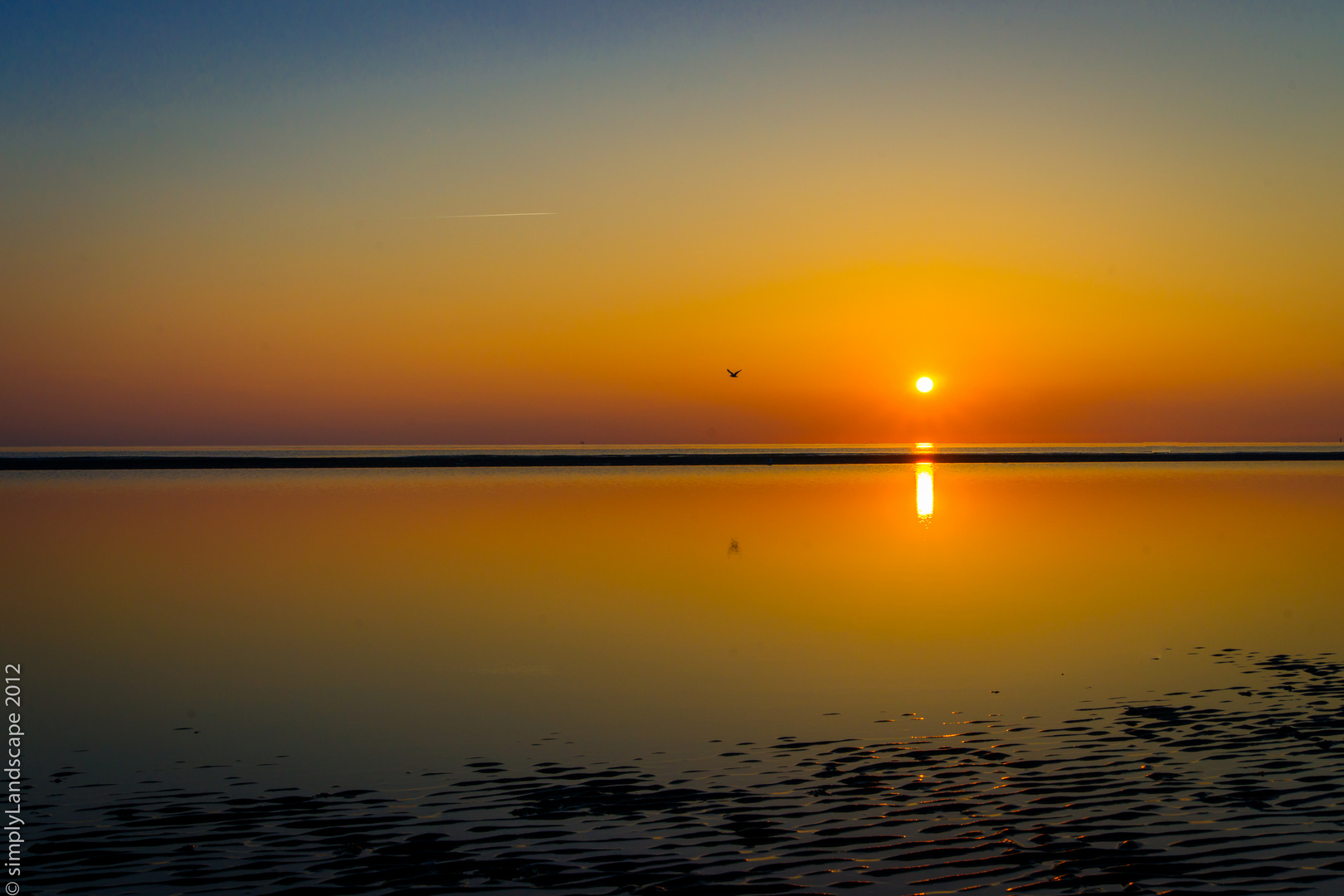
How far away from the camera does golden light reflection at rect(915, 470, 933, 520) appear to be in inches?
2261

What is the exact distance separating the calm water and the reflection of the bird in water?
49.8 ft

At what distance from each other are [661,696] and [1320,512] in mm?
50029

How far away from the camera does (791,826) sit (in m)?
11.6

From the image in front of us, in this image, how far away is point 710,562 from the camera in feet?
117

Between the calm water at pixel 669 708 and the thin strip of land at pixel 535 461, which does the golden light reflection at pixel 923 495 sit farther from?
the thin strip of land at pixel 535 461

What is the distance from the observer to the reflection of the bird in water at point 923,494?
57.4 metres

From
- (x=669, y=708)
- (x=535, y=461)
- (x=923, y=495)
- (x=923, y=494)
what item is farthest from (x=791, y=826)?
(x=535, y=461)

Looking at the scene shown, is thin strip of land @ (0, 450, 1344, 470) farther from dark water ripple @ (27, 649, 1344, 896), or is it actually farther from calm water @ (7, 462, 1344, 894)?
dark water ripple @ (27, 649, 1344, 896)

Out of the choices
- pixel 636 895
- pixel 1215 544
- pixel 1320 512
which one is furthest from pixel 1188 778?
pixel 1320 512

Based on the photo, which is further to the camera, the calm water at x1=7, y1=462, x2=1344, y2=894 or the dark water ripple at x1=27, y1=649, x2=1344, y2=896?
the calm water at x1=7, y1=462, x2=1344, y2=894

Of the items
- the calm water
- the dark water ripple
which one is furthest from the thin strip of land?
the dark water ripple

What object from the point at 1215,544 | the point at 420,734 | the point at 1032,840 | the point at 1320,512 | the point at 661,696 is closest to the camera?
the point at 1032,840

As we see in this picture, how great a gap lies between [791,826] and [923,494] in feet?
214

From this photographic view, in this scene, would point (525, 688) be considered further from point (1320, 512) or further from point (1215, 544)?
point (1320, 512)
